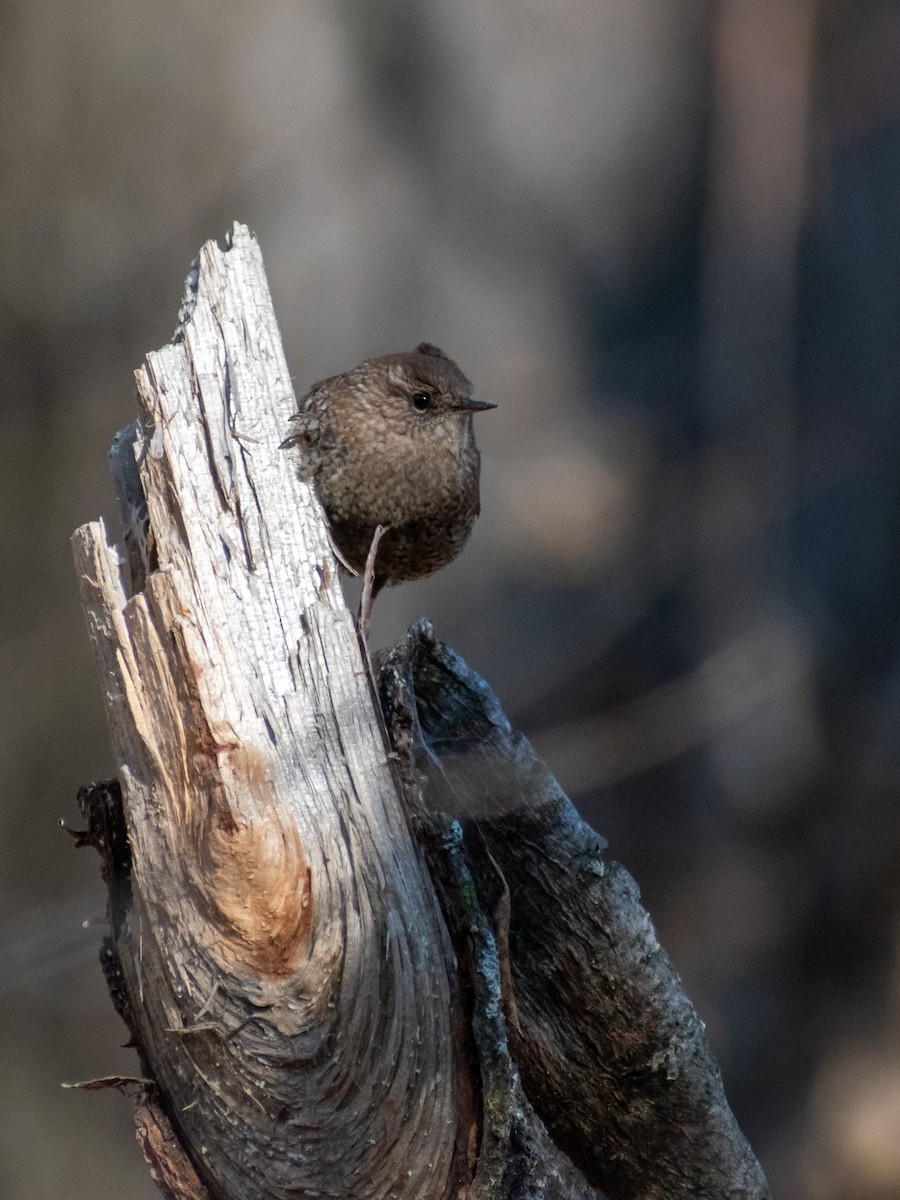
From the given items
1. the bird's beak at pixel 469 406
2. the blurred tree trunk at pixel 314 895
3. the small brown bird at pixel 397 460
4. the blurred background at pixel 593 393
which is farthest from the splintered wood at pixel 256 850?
the blurred background at pixel 593 393

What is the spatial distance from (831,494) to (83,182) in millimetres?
3578

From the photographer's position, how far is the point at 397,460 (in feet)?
9.18

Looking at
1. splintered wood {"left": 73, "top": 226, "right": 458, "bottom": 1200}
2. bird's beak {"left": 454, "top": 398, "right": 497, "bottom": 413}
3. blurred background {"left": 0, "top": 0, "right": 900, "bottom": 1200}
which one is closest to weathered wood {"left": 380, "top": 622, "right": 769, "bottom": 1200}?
splintered wood {"left": 73, "top": 226, "right": 458, "bottom": 1200}

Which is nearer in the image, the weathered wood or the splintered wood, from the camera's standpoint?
the splintered wood

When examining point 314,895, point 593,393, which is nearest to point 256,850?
point 314,895

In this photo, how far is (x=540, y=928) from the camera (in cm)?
192

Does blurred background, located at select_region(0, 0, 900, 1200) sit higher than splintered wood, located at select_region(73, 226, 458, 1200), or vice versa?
blurred background, located at select_region(0, 0, 900, 1200)

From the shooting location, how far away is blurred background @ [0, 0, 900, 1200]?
493 cm

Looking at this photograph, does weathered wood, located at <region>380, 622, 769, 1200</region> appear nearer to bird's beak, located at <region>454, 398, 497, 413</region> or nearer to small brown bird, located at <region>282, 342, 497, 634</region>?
small brown bird, located at <region>282, 342, 497, 634</region>

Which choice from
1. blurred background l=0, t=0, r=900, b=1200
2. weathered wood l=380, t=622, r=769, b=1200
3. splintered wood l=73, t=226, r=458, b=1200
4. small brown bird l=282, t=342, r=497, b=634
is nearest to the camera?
splintered wood l=73, t=226, r=458, b=1200

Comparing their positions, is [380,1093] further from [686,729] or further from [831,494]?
[831,494]

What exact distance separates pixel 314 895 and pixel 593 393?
4.12 metres

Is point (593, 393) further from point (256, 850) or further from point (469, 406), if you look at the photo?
point (256, 850)

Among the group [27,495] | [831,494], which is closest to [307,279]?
[27,495]
